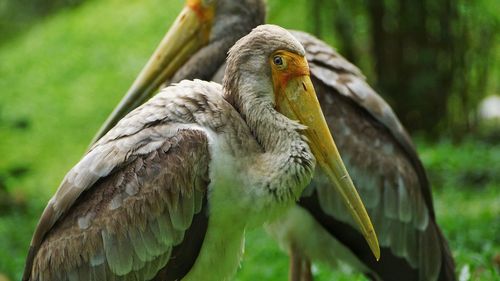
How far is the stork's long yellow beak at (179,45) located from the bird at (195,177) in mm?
1815

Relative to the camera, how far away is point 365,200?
5902 millimetres

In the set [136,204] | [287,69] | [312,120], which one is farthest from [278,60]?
[136,204]

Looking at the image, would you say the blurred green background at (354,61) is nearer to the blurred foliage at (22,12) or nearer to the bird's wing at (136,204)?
the blurred foliage at (22,12)

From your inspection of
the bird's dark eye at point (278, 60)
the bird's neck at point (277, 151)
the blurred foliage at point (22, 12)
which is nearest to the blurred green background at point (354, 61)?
the blurred foliage at point (22, 12)

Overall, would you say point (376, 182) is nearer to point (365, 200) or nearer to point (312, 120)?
point (365, 200)

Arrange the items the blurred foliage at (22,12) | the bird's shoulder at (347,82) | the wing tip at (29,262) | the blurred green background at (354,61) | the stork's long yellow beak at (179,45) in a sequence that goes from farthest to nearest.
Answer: the blurred foliage at (22,12) < the blurred green background at (354,61) < the stork's long yellow beak at (179,45) < the bird's shoulder at (347,82) < the wing tip at (29,262)

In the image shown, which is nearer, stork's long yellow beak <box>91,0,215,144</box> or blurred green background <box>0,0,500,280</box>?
stork's long yellow beak <box>91,0,215,144</box>

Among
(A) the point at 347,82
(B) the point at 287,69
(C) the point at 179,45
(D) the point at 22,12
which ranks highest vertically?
(B) the point at 287,69

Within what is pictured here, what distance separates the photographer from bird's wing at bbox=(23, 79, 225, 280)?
14.0 feet

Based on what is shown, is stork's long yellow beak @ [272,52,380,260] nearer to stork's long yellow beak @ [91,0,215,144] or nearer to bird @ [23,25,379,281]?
bird @ [23,25,379,281]

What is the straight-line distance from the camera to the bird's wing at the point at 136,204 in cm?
427

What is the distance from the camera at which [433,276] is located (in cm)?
584

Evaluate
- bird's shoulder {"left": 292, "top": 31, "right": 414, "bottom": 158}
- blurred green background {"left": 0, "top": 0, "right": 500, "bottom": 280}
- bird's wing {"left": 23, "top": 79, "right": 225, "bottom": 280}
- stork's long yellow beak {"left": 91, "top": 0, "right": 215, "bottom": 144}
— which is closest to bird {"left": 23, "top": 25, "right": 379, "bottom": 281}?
bird's wing {"left": 23, "top": 79, "right": 225, "bottom": 280}

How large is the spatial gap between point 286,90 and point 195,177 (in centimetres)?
60
